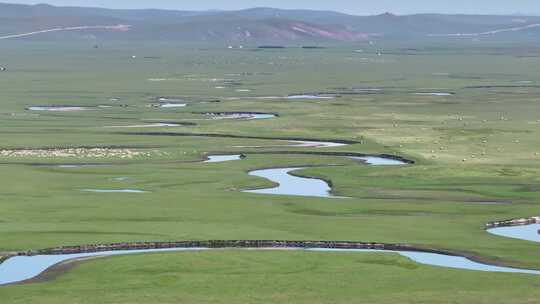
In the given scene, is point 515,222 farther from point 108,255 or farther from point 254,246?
point 108,255

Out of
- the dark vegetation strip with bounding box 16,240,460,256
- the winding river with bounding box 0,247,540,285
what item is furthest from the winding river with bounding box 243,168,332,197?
the winding river with bounding box 0,247,540,285

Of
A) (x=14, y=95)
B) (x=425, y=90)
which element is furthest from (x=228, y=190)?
(x=425, y=90)

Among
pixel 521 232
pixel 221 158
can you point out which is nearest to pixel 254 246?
pixel 521 232

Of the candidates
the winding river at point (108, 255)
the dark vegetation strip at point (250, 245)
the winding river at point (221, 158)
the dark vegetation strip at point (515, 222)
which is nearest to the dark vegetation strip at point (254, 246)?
the dark vegetation strip at point (250, 245)

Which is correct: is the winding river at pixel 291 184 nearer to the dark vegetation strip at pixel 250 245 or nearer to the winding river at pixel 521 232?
the winding river at pixel 521 232

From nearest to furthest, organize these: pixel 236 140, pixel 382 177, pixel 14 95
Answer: pixel 382 177 → pixel 236 140 → pixel 14 95

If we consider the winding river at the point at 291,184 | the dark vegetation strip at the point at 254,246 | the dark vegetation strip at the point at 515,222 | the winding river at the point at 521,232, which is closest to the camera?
the dark vegetation strip at the point at 254,246

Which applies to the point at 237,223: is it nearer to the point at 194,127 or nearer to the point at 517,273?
the point at 517,273

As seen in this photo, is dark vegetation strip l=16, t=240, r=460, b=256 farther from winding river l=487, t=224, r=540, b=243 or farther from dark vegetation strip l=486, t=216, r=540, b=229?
dark vegetation strip l=486, t=216, r=540, b=229
